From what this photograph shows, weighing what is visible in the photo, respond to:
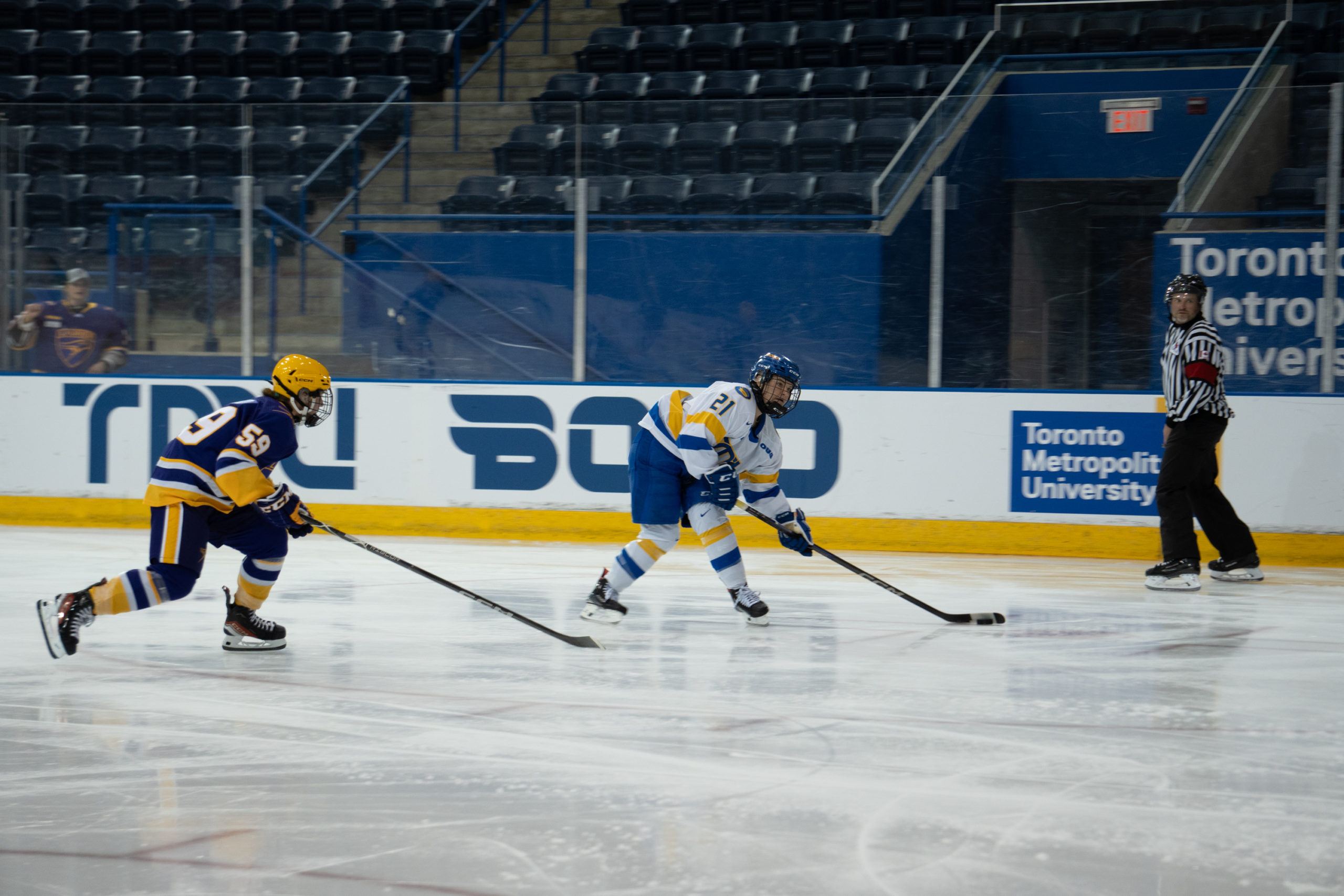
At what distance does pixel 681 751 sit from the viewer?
3.35 metres

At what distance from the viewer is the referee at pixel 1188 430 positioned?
615 cm

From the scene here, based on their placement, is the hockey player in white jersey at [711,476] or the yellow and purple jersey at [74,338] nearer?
the hockey player in white jersey at [711,476]

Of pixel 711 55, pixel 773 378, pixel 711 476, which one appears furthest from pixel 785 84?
pixel 711 476

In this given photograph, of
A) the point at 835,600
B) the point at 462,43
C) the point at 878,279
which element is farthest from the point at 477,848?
the point at 462,43

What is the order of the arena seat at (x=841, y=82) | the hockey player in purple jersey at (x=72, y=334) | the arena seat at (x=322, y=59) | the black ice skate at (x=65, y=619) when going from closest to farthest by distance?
the black ice skate at (x=65, y=619) < the hockey player in purple jersey at (x=72, y=334) < the arena seat at (x=841, y=82) < the arena seat at (x=322, y=59)

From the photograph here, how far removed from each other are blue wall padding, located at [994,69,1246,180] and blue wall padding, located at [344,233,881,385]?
104 centimetres

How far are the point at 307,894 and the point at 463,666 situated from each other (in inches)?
80.5

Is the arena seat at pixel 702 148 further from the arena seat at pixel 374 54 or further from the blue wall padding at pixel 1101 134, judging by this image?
the arena seat at pixel 374 54

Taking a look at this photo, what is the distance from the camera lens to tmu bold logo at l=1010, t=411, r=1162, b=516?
7.25 metres

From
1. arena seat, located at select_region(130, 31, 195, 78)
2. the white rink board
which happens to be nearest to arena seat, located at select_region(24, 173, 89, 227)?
the white rink board

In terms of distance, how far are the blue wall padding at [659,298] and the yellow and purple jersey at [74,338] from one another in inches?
61.9

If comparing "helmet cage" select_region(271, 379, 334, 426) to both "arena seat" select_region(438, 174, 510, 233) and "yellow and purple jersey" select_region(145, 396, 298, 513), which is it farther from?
"arena seat" select_region(438, 174, 510, 233)

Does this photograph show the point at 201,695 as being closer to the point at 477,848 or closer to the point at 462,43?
the point at 477,848

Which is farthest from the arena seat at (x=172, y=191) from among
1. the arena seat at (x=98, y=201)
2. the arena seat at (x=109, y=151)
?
the arena seat at (x=109, y=151)
